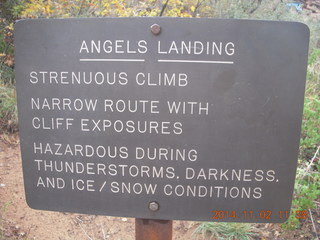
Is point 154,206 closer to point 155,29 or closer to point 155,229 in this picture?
point 155,229

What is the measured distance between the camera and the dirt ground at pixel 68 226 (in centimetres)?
244

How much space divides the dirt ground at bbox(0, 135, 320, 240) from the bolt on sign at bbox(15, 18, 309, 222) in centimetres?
146

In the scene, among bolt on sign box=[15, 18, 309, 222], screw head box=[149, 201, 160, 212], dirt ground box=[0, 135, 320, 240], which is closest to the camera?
bolt on sign box=[15, 18, 309, 222]

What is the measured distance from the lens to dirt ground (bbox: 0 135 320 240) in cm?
244

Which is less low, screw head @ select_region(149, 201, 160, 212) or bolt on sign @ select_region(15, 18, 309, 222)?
bolt on sign @ select_region(15, 18, 309, 222)

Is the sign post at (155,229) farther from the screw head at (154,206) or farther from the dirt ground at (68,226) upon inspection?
the dirt ground at (68,226)

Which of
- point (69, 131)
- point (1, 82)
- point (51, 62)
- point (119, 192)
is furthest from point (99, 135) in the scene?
point (1, 82)

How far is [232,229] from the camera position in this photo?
2502 millimetres

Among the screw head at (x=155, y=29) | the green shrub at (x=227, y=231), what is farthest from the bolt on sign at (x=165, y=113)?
the green shrub at (x=227, y=231)

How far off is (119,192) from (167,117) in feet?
1.33

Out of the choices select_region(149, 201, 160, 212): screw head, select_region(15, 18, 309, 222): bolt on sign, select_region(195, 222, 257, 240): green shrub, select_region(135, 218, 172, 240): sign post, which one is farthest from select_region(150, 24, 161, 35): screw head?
select_region(195, 222, 257, 240): green shrub

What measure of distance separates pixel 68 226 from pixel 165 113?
81.2 inches

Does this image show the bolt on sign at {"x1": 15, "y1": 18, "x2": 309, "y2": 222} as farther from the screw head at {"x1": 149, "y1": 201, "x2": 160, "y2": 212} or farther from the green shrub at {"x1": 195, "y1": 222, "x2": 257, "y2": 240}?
the green shrub at {"x1": 195, "y1": 222, "x2": 257, "y2": 240}
